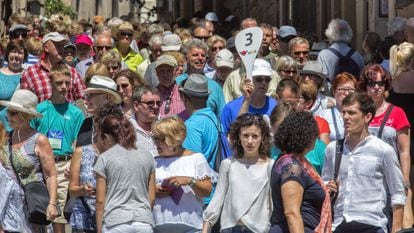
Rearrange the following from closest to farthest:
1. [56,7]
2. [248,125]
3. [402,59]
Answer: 1. [248,125]
2. [402,59]
3. [56,7]

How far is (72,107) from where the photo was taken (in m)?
13.8

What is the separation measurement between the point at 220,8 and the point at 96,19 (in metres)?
13.6

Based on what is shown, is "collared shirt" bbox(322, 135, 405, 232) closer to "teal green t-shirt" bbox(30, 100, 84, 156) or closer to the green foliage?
"teal green t-shirt" bbox(30, 100, 84, 156)

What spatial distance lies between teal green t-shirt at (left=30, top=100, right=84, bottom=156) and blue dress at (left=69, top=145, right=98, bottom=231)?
1.64 m

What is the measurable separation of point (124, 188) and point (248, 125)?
97cm

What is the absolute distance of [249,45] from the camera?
47.1ft

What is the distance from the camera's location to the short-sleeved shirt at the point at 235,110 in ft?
43.9

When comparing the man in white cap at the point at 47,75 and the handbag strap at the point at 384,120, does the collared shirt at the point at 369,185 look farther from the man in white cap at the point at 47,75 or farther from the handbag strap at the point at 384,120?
the man in white cap at the point at 47,75

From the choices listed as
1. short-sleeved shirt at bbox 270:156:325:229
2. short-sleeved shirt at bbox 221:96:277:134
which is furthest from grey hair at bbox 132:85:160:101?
short-sleeved shirt at bbox 270:156:325:229

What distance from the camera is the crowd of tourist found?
10734 millimetres

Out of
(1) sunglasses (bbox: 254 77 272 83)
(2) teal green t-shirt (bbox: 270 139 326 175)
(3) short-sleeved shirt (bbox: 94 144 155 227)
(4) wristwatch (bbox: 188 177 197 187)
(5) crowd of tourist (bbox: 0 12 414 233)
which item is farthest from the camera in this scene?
(1) sunglasses (bbox: 254 77 272 83)

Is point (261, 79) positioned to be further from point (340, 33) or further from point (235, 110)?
point (340, 33)

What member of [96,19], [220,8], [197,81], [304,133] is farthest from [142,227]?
[220,8]

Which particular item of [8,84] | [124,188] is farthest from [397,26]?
[124,188]
